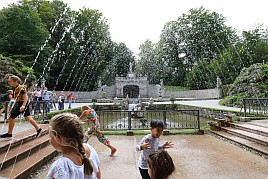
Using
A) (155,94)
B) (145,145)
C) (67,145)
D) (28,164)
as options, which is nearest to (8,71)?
(28,164)

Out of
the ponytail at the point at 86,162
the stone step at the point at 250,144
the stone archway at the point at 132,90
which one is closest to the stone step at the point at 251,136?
the stone step at the point at 250,144

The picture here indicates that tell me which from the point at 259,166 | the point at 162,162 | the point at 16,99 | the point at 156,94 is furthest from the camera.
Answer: the point at 156,94

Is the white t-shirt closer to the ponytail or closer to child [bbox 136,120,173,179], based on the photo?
the ponytail

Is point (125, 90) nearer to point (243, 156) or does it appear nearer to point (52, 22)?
point (52, 22)

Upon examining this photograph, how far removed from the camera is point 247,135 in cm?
715

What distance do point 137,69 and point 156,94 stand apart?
2046cm

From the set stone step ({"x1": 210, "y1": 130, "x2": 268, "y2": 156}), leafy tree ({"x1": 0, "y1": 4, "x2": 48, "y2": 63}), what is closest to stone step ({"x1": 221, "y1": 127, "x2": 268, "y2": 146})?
stone step ({"x1": 210, "y1": 130, "x2": 268, "y2": 156})

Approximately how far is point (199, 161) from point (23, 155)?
4.36 m

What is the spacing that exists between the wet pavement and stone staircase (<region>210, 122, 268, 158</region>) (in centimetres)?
28

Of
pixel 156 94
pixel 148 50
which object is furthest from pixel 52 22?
pixel 148 50

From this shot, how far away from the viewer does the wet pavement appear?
4309 mm

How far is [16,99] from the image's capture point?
17.1 feet

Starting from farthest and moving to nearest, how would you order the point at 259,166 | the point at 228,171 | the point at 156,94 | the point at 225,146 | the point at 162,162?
the point at 156,94 < the point at 225,146 < the point at 259,166 < the point at 228,171 < the point at 162,162

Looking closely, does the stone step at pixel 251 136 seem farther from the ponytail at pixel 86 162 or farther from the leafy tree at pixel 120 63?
the leafy tree at pixel 120 63
